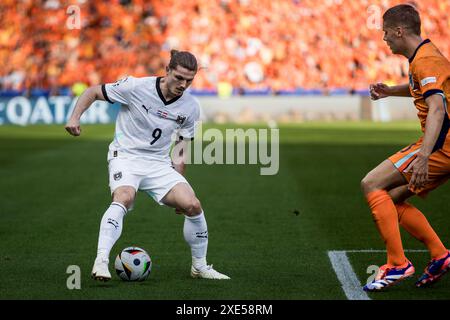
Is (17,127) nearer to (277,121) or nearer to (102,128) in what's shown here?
(102,128)

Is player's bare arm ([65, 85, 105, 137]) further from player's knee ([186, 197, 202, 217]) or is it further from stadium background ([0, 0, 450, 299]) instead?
stadium background ([0, 0, 450, 299])

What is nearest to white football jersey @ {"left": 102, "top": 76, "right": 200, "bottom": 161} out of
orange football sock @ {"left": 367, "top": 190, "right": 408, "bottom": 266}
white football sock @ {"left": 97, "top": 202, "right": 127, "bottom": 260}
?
white football sock @ {"left": 97, "top": 202, "right": 127, "bottom": 260}

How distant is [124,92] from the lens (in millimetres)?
7668

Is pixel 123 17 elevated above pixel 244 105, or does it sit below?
above

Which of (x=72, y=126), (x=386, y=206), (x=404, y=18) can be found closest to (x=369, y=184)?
(x=386, y=206)

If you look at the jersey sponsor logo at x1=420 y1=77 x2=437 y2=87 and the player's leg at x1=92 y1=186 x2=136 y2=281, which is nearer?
the jersey sponsor logo at x1=420 y1=77 x2=437 y2=87

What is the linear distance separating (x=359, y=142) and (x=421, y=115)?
17.0m

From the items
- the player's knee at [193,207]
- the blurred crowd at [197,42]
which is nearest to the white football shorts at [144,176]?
the player's knee at [193,207]

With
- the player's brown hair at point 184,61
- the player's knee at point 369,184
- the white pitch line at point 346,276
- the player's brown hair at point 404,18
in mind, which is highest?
the player's brown hair at point 404,18

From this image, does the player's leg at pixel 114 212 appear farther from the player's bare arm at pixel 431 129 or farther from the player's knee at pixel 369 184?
the player's bare arm at pixel 431 129

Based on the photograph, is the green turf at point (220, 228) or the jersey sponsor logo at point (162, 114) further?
the jersey sponsor logo at point (162, 114)

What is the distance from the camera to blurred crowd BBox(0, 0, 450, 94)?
41500 millimetres

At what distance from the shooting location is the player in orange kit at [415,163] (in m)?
6.63
